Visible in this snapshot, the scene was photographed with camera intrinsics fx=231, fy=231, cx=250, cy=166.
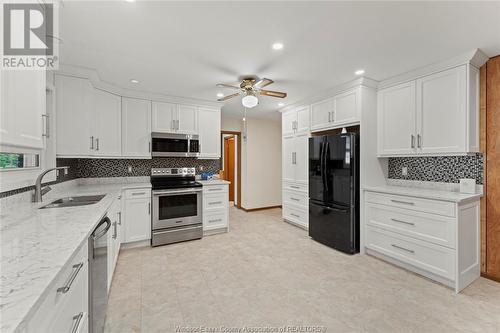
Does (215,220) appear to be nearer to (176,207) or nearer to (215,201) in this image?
(215,201)

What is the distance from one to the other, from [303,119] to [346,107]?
3.09ft

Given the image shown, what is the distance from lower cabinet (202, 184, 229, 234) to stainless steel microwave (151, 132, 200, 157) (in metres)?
0.71

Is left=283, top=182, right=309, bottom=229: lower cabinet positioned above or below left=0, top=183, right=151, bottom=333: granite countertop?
below

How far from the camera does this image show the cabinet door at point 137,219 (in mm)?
3350

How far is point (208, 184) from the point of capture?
3957mm

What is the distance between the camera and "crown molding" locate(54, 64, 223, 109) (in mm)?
2793

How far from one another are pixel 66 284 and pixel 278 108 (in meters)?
4.42

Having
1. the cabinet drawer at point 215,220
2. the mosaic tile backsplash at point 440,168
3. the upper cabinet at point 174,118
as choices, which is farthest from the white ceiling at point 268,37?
the cabinet drawer at point 215,220

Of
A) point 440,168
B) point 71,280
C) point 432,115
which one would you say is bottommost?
point 71,280

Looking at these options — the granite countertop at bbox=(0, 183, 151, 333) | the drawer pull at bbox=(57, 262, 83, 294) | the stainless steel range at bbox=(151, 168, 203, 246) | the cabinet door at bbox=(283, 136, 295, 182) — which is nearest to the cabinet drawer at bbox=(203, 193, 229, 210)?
the stainless steel range at bbox=(151, 168, 203, 246)

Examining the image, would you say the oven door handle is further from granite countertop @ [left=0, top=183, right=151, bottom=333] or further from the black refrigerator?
the black refrigerator

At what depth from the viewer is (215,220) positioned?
159 inches

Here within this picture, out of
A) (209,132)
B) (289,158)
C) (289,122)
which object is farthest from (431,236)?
(209,132)

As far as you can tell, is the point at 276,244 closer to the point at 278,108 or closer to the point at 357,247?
the point at 357,247
